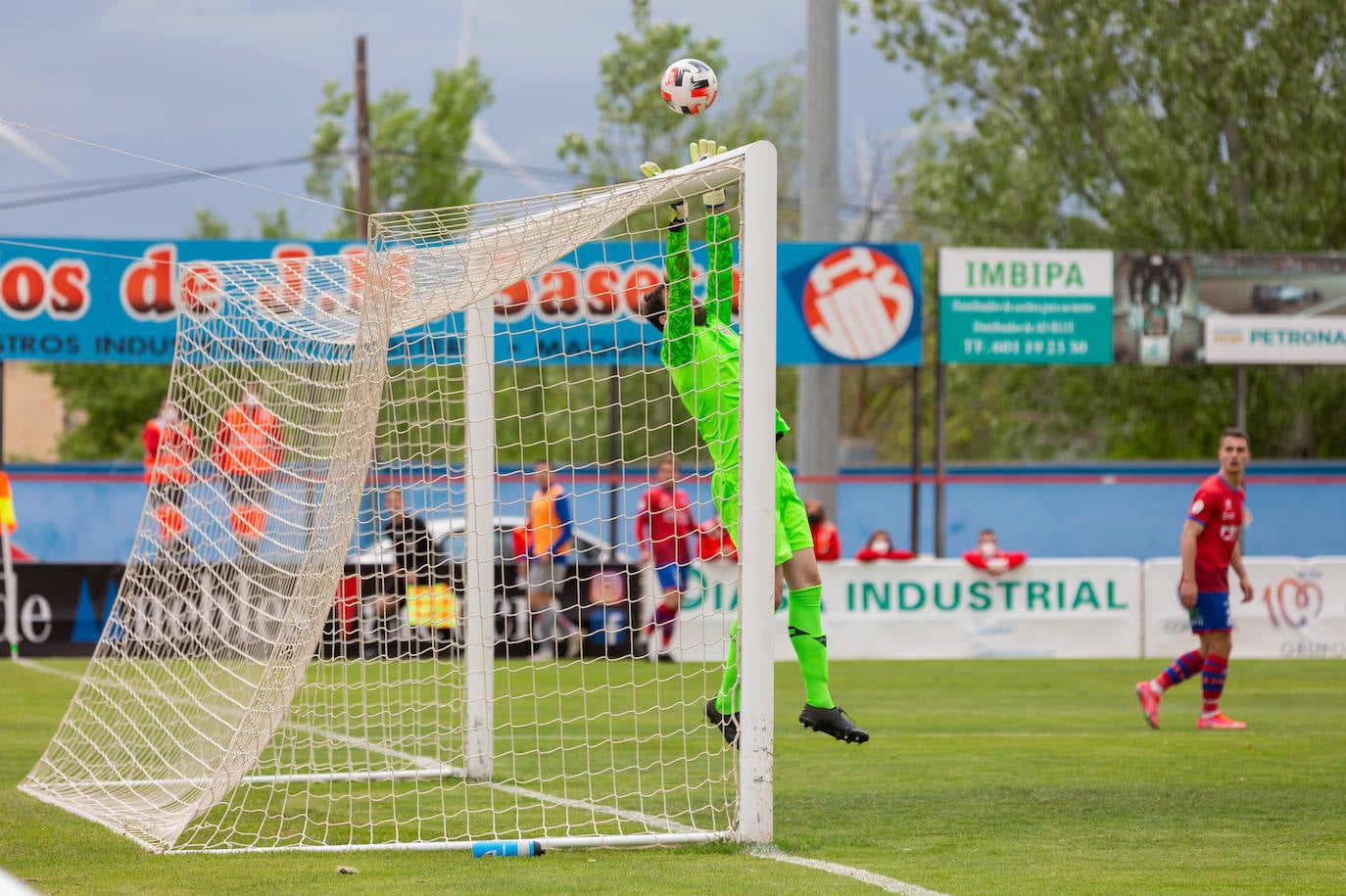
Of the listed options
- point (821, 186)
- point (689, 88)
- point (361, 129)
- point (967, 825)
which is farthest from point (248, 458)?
point (361, 129)

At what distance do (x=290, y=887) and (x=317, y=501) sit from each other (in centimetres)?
244

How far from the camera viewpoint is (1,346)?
19.0m

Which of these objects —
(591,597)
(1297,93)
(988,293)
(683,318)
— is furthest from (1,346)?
(1297,93)

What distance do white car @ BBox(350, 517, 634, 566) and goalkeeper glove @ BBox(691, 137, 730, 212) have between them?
224cm

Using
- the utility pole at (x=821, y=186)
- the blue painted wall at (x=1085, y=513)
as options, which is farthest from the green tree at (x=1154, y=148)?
the utility pole at (x=821, y=186)

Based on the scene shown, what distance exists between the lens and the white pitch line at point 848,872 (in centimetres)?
527

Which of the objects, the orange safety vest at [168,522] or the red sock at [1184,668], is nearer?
the orange safety vest at [168,522]

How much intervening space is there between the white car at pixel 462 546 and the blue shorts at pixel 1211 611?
12.8ft

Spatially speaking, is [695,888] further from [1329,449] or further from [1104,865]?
[1329,449]

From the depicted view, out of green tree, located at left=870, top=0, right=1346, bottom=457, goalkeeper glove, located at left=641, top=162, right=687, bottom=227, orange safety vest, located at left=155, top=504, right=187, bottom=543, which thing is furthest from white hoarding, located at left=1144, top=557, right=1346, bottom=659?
green tree, located at left=870, top=0, right=1346, bottom=457

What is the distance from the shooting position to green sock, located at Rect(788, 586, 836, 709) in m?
6.78

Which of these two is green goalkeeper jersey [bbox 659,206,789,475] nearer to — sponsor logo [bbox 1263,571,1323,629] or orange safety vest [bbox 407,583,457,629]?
orange safety vest [bbox 407,583,457,629]

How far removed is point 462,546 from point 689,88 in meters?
5.23

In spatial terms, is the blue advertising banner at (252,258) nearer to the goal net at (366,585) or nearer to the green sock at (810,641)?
the goal net at (366,585)
